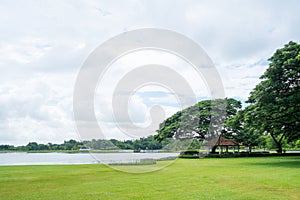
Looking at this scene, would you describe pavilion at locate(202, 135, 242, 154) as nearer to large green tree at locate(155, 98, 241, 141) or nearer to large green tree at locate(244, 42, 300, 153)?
large green tree at locate(155, 98, 241, 141)

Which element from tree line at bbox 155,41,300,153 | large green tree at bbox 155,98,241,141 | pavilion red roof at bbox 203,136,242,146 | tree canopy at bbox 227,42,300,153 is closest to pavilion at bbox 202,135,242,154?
pavilion red roof at bbox 203,136,242,146

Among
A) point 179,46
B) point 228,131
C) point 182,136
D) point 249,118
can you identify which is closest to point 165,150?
point 182,136

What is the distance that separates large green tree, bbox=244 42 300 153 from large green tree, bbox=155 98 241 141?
1552 cm

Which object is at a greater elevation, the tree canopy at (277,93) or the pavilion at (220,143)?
the tree canopy at (277,93)

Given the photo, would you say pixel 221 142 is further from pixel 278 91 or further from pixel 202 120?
pixel 278 91

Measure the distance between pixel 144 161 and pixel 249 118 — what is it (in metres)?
10.0

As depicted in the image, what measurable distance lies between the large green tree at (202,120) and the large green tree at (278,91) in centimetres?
1552

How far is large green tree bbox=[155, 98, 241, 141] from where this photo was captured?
43000 mm

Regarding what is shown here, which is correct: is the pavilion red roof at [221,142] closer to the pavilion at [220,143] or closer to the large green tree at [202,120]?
the pavilion at [220,143]

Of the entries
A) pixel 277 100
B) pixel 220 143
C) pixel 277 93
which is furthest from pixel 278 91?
pixel 220 143

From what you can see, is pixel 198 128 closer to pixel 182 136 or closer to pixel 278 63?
pixel 182 136

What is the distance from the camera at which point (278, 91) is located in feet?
83.8

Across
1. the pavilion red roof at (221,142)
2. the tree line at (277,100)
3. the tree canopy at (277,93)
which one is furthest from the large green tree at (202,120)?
the tree canopy at (277,93)

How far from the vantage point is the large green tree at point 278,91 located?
24625 mm
